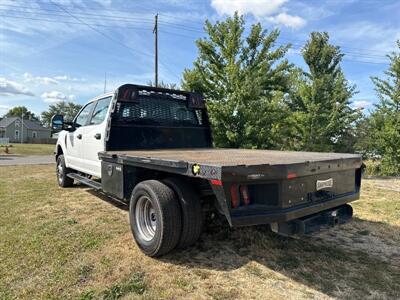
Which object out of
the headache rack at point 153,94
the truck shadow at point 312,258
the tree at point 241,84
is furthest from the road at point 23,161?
the truck shadow at point 312,258

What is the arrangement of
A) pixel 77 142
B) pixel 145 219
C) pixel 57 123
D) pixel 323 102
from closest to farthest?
pixel 145 219, pixel 57 123, pixel 77 142, pixel 323 102

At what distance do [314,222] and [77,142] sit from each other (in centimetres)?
521

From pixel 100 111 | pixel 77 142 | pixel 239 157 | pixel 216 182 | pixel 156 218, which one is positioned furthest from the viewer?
pixel 77 142

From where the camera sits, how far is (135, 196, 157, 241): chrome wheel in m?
4.03

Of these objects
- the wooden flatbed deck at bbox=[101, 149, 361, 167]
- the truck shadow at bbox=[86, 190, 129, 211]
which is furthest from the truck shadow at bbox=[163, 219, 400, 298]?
the truck shadow at bbox=[86, 190, 129, 211]

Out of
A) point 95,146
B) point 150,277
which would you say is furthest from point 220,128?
point 150,277

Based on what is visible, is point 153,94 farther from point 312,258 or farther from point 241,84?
point 241,84

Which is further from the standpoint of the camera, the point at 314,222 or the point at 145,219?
the point at 145,219

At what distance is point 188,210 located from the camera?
357 cm

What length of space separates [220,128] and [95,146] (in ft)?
23.3

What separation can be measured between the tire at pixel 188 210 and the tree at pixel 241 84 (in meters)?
8.67

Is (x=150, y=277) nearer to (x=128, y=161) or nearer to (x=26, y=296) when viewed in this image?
(x=26, y=296)

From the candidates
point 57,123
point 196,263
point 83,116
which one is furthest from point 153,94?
point 196,263

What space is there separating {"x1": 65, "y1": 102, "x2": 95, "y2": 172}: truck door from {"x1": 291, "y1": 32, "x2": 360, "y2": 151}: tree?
12797 millimetres
